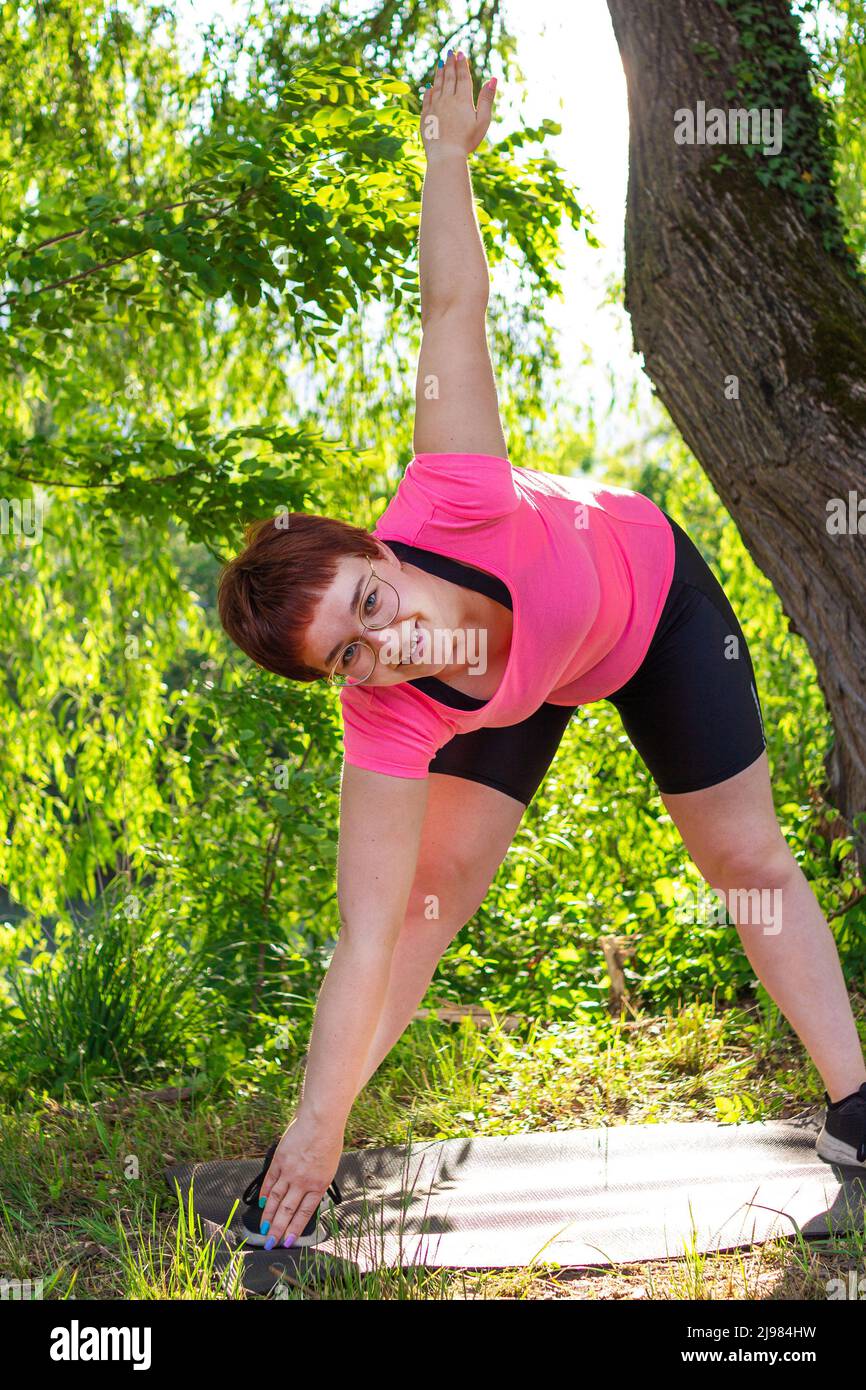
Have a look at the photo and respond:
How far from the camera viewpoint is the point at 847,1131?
7.43 feet

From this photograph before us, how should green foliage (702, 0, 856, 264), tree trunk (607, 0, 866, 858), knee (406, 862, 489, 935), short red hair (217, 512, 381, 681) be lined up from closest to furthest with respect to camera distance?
short red hair (217, 512, 381, 681) < knee (406, 862, 489, 935) < tree trunk (607, 0, 866, 858) < green foliage (702, 0, 856, 264)

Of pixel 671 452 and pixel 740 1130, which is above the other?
pixel 671 452

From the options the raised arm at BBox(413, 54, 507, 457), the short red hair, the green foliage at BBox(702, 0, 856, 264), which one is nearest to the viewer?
the short red hair

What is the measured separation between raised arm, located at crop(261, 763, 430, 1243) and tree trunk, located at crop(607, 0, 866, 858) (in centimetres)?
170

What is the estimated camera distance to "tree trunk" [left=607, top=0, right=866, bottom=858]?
10.5ft

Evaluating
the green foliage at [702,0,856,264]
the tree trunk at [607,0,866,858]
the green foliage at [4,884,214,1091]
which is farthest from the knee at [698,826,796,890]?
the green foliage at [702,0,856,264]

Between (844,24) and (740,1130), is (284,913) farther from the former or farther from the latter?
(844,24)

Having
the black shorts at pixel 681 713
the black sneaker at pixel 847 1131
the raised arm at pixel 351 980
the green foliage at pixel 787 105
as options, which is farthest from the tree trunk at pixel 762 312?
the raised arm at pixel 351 980

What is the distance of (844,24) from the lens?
4.80 m

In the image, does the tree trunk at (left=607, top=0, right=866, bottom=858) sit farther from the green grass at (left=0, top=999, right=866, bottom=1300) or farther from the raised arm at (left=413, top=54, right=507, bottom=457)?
the raised arm at (left=413, top=54, right=507, bottom=457)

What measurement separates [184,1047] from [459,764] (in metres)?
1.41

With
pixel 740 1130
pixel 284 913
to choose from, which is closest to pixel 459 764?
pixel 740 1130

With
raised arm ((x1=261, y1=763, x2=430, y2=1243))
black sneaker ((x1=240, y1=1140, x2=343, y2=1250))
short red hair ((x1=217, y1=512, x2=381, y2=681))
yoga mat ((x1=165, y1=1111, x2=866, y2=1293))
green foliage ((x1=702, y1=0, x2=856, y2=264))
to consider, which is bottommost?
yoga mat ((x1=165, y1=1111, x2=866, y2=1293))

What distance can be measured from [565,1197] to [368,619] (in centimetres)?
123
